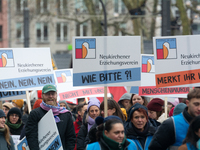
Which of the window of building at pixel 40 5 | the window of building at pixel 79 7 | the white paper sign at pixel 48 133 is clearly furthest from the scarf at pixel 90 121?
the window of building at pixel 40 5

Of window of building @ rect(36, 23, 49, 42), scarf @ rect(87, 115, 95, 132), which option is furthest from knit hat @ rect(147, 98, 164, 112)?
window of building @ rect(36, 23, 49, 42)

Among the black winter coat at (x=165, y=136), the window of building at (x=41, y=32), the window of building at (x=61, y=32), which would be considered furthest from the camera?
the window of building at (x=41, y=32)

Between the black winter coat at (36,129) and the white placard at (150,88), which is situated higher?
the white placard at (150,88)

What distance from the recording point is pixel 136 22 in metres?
22.6

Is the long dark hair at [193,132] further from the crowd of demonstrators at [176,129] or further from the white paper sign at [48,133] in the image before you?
the white paper sign at [48,133]

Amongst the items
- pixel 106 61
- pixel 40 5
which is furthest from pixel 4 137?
pixel 40 5

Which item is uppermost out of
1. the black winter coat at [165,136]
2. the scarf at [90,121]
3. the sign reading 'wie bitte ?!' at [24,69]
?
the sign reading 'wie bitte ?!' at [24,69]

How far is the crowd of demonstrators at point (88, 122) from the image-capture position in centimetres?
595

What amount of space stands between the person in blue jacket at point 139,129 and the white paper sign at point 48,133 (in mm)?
901

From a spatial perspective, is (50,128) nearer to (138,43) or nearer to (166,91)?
(138,43)

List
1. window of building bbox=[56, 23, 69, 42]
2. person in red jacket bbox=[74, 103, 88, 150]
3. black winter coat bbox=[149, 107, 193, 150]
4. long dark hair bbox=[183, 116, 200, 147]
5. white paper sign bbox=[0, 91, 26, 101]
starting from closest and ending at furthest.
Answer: long dark hair bbox=[183, 116, 200, 147] < black winter coat bbox=[149, 107, 193, 150] < person in red jacket bbox=[74, 103, 88, 150] < white paper sign bbox=[0, 91, 26, 101] < window of building bbox=[56, 23, 69, 42]

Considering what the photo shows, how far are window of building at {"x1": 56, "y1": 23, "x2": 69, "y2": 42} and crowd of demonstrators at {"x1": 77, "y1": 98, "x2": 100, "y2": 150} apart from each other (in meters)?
41.3

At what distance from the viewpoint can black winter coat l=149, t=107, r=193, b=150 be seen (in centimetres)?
396

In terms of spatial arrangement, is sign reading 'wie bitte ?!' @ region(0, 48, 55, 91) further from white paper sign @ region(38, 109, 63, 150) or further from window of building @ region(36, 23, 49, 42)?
window of building @ region(36, 23, 49, 42)
